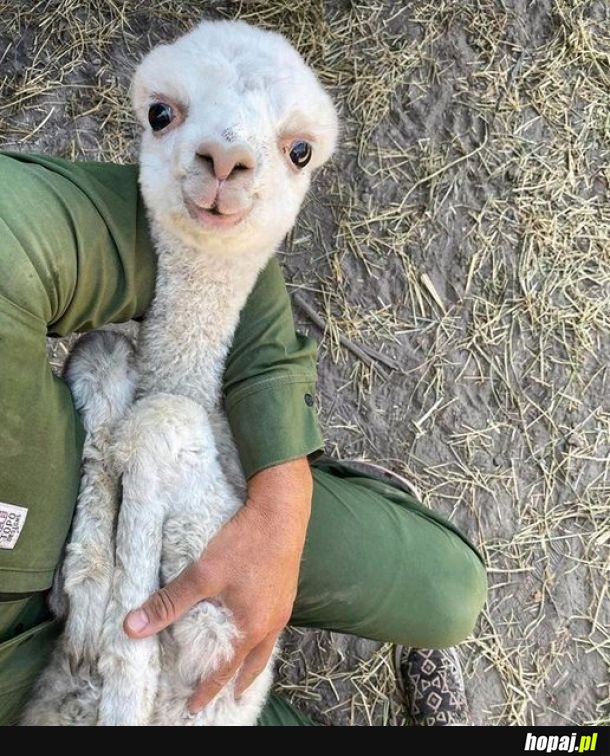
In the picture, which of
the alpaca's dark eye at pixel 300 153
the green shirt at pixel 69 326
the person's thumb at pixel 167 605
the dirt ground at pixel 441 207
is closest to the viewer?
the green shirt at pixel 69 326

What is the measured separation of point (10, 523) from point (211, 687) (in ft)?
1.34

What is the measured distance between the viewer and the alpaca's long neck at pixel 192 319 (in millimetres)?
1323

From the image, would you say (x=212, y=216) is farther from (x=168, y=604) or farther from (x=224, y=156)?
(x=168, y=604)

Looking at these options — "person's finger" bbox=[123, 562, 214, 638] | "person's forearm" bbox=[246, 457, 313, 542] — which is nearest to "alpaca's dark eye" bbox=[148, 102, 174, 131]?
"person's forearm" bbox=[246, 457, 313, 542]

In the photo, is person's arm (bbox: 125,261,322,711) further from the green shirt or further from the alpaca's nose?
the alpaca's nose

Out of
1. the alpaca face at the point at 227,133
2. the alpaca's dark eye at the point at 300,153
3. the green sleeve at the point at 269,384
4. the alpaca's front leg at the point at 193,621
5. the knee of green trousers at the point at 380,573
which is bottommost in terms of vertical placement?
the knee of green trousers at the point at 380,573

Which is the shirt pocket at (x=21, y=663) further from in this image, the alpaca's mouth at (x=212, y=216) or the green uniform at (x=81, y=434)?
the alpaca's mouth at (x=212, y=216)

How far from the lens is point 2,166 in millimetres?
1090

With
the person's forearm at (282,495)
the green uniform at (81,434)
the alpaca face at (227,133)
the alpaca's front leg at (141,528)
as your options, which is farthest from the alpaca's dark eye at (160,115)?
the person's forearm at (282,495)

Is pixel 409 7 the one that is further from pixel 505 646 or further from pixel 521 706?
pixel 521 706

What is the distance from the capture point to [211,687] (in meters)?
1.25

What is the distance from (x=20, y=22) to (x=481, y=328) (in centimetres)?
146

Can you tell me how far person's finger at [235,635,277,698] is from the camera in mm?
1328

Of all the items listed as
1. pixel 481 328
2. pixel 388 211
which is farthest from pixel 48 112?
pixel 481 328
